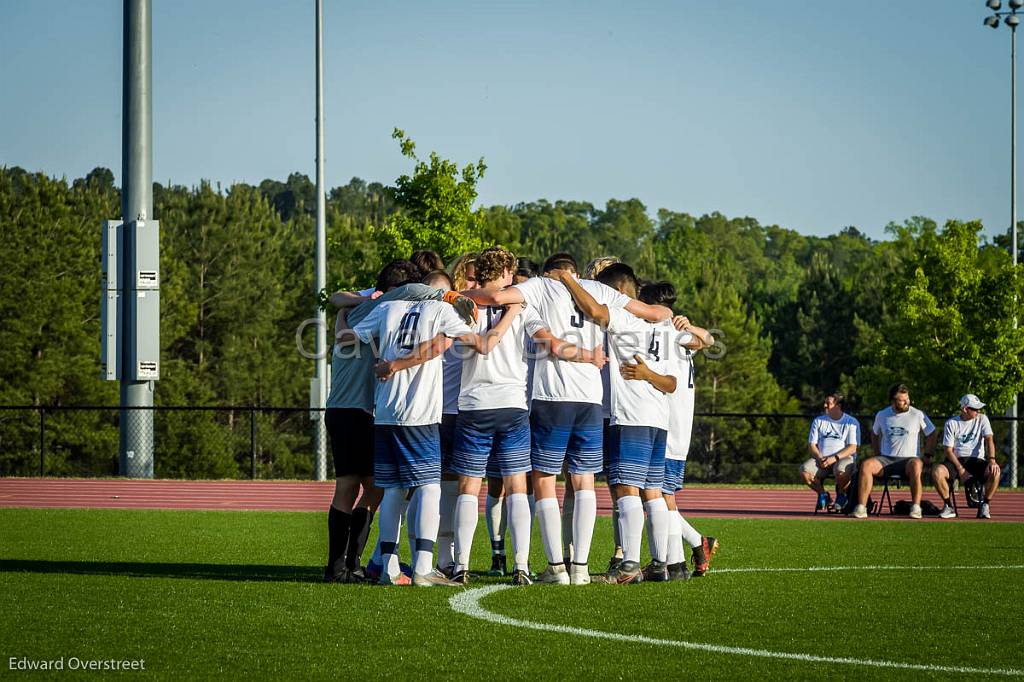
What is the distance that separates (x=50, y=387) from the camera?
50219 millimetres

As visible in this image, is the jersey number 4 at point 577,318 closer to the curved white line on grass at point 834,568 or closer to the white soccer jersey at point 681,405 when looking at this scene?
the white soccer jersey at point 681,405

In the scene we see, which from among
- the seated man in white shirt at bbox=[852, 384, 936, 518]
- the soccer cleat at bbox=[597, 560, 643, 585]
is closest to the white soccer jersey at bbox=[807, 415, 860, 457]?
the seated man in white shirt at bbox=[852, 384, 936, 518]

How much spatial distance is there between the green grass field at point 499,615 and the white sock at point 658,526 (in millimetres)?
294

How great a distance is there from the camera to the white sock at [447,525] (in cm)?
910

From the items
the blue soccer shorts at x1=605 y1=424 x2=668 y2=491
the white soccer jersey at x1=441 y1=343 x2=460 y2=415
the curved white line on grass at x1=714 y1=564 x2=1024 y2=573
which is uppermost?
the white soccer jersey at x1=441 y1=343 x2=460 y2=415

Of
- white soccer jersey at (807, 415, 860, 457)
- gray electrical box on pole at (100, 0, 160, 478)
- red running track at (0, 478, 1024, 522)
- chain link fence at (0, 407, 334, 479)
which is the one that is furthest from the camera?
chain link fence at (0, 407, 334, 479)

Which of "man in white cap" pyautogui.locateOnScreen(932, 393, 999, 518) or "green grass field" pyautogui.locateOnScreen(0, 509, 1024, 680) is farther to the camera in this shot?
"man in white cap" pyautogui.locateOnScreen(932, 393, 999, 518)

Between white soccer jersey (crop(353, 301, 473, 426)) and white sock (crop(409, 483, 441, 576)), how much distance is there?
1.40 feet

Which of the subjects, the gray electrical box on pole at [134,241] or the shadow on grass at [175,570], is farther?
the gray electrical box on pole at [134,241]

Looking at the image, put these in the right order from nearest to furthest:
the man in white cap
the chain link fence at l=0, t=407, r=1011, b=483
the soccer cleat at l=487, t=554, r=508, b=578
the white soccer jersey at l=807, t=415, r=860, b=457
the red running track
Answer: the soccer cleat at l=487, t=554, r=508, b=578
the man in white cap
the white soccer jersey at l=807, t=415, r=860, b=457
the red running track
the chain link fence at l=0, t=407, r=1011, b=483

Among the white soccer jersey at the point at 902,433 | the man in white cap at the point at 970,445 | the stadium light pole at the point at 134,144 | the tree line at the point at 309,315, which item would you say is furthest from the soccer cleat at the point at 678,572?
the tree line at the point at 309,315

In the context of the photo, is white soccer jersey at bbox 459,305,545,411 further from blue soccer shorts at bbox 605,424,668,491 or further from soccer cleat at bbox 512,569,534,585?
soccer cleat at bbox 512,569,534,585

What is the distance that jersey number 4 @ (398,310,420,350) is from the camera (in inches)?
323

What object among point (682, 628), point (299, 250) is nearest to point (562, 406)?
point (682, 628)
